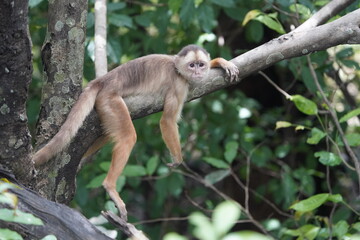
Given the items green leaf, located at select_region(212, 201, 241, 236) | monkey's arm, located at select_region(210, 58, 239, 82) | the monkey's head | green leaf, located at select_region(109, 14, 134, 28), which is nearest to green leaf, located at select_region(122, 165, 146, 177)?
the monkey's head

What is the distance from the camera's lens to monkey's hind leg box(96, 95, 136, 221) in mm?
4324

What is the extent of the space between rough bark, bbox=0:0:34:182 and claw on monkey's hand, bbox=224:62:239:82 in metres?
1.60

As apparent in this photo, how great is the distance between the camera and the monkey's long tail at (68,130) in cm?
383

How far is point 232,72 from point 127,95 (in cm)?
93

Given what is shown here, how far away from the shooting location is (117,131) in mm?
4410

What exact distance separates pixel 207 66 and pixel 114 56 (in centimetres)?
120

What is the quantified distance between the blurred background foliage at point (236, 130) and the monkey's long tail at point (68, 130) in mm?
1232

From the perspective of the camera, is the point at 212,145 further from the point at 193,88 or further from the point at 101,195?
the point at 193,88

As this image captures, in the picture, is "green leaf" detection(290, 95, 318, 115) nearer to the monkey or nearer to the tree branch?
the tree branch

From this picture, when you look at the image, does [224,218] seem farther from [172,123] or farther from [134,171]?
[134,171]

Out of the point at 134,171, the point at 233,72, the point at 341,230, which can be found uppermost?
the point at 233,72

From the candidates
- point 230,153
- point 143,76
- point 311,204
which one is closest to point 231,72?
point 143,76

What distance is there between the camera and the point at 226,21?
8148 millimetres

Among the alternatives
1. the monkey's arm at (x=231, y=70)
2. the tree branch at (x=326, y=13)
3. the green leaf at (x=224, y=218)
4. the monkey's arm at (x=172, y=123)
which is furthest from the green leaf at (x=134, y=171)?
the green leaf at (x=224, y=218)
